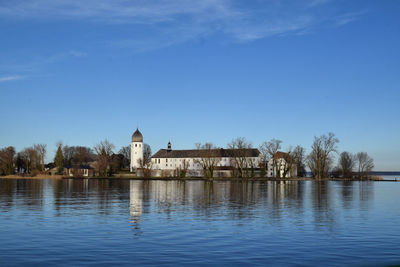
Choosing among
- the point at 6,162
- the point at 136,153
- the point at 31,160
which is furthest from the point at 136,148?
the point at 6,162

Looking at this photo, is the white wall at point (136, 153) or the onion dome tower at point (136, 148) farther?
the onion dome tower at point (136, 148)

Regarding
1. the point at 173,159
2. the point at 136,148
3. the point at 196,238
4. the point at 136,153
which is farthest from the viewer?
the point at 173,159

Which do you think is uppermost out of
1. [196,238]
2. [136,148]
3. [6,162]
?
[136,148]

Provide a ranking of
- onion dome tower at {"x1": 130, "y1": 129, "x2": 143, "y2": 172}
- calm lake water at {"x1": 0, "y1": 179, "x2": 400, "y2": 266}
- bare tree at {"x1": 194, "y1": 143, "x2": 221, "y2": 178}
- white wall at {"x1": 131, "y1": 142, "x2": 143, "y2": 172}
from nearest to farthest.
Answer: calm lake water at {"x1": 0, "y1": 179, "x2": 400, "y2": 266} < bare tree at {"x1": 194, "y1": 143, "x2": 221, "y2": 178} < white wall at {"x1": 131, "y1": 142, "x2": 143, "y2": 172} < onion dome tower at {"x1": 130, "y1": 129, "x2": 143, "y2": 172}

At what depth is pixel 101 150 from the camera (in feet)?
448

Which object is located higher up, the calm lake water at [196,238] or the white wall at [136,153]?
the white wall at [136,153]

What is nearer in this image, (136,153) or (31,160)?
(31,160)

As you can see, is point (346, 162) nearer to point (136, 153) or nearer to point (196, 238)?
point (136, 153)

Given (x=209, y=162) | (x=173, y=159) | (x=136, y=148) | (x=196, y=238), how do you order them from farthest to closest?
(x=173, y=159) < (x=136, y=148) < (x=209, y=162) < (x=196, y=238)

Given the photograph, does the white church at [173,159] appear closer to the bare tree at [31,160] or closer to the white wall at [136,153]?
the white wall at [136,153]

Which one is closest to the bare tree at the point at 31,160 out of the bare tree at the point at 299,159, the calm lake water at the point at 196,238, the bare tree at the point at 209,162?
the bare tree at the point at 209,162

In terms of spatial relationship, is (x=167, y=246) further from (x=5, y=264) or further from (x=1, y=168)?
(x=1, y=168)

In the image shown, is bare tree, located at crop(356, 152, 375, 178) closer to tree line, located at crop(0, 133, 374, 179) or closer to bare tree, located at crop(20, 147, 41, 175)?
tree line, located at crop(0, 133, 374, 179)

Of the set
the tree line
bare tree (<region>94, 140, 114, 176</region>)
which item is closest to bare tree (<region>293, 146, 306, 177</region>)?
the tree line
